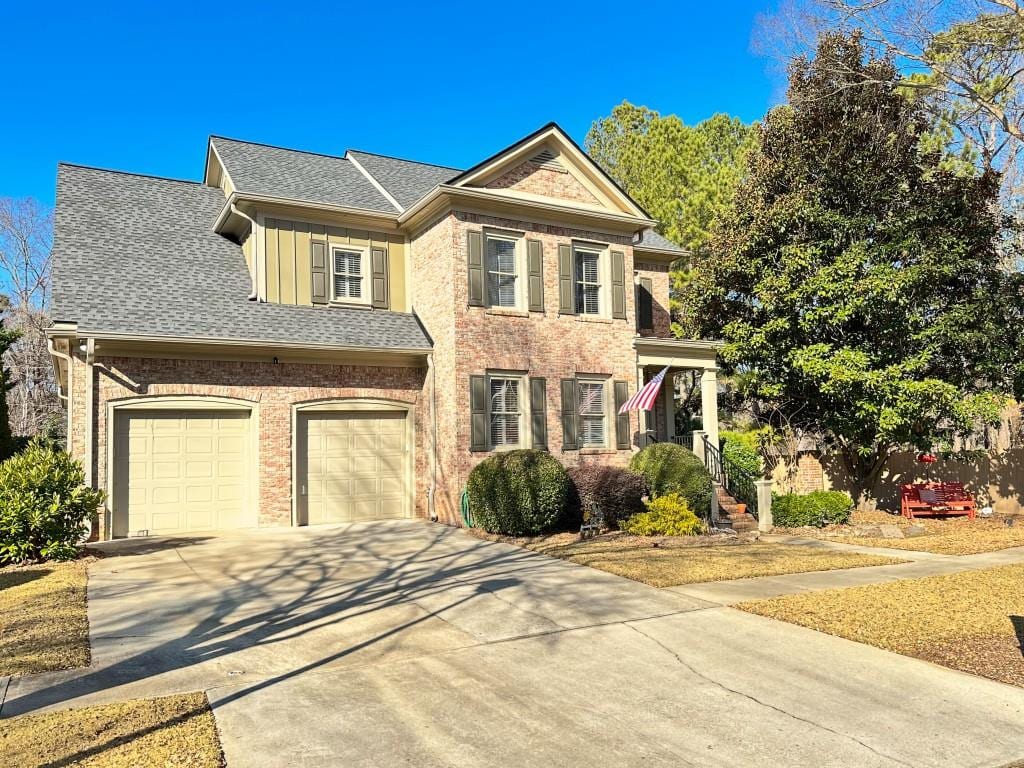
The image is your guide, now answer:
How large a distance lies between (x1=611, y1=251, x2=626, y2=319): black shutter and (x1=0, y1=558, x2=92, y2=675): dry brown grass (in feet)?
37.2

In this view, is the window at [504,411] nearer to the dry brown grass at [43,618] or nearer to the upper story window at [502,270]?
the upper story window at [502,270]

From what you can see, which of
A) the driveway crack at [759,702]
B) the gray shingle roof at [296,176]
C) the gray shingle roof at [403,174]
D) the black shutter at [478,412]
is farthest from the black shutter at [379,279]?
the driveway crack at [759,702]

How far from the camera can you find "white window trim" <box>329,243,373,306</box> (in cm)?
1628

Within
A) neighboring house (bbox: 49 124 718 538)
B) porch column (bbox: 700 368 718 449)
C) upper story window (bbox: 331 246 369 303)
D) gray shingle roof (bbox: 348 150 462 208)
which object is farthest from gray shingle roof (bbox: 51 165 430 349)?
porch column (bbox: 700 368 718 449)

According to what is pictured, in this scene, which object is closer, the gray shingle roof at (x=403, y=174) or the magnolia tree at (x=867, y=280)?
the magnolia tree at (x=867, y=280)

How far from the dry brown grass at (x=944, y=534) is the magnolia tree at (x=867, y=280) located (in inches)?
66.4

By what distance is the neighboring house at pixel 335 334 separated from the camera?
13.7 metres

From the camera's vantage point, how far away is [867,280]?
661 inches

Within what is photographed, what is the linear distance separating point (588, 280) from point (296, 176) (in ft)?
22.9

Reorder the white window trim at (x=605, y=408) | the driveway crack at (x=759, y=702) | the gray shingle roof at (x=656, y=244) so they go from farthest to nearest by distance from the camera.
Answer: the gray shingle roof at (x=656, y=244), the white window trim at (x=605, y=408), the driveway crack at (x=759, y=702)

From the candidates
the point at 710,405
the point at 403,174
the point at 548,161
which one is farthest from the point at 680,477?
the point at 403,174

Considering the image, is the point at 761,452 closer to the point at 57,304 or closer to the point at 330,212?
the point at 330,212

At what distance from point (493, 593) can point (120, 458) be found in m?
8.00

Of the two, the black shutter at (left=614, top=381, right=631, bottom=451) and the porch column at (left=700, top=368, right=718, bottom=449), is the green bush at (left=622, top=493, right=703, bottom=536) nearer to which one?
the black shutter at (left=614, top=381, right=631, bottom=451)
